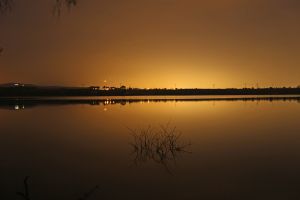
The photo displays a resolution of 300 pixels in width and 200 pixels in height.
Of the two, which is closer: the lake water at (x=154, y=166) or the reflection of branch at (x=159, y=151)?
the lake water at (x=154, y=166)

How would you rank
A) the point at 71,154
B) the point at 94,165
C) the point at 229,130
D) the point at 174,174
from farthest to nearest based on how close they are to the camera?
1. the point at 229,130
2. the point at 71,154
3. the point at 94,165
4. the point at 174,174

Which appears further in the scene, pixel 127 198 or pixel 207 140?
pixel 207 140

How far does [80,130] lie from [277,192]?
2159 cm

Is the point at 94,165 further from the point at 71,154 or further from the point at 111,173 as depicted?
the point at 71,154

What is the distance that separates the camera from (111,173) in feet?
49.3

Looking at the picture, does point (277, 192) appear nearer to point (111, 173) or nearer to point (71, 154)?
point (111, 173)

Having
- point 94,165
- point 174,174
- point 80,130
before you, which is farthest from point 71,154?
point 80,130

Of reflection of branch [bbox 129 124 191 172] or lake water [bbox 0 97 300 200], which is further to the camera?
reflection of branch [bbox 129 124 191 172]

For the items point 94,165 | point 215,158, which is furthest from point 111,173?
point 215,158

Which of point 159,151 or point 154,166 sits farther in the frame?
point 159,151

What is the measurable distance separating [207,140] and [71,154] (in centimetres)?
848

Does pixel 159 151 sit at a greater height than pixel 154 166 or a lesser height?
greater

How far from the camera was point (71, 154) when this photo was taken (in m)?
19.6

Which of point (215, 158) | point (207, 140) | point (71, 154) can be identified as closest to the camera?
point (215, 158)
